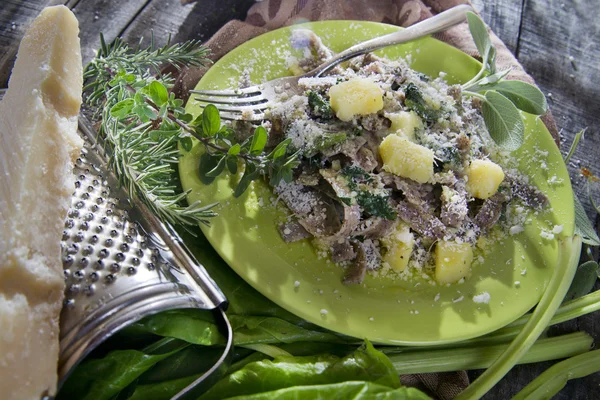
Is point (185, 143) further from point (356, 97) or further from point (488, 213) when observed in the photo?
point (488, 213)

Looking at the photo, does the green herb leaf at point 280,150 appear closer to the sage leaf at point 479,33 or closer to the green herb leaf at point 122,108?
the green herb leaf at point 122,108

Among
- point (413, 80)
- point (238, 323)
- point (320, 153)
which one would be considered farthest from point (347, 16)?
Result: point (238, 323)

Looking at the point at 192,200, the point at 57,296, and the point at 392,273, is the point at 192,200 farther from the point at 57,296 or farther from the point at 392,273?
the point at 392,273

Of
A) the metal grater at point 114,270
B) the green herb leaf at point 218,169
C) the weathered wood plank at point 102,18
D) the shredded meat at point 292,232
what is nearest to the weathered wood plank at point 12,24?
the weathered wood plank at point 102,18

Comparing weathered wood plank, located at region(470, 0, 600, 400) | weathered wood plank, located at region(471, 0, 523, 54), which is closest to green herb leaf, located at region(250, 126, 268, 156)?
weathered wood plank, located at region(470, 0, 600, 400)

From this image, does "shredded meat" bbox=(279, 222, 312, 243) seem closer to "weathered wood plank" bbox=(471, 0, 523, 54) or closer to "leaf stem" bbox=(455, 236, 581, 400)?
"leaf stem" bbox=(455, 236, 581, 400)
